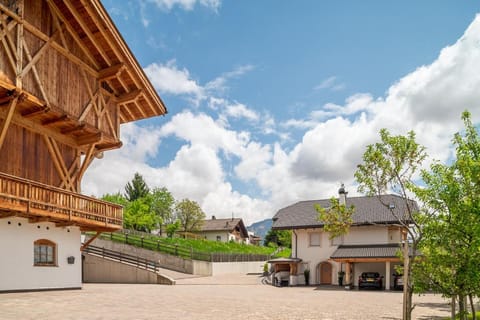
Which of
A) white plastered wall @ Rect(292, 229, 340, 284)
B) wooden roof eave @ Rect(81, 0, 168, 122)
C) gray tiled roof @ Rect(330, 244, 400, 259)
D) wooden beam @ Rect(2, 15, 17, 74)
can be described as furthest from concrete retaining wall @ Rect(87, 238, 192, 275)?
wooden beam @ Rect(2, 15, 17, 74)

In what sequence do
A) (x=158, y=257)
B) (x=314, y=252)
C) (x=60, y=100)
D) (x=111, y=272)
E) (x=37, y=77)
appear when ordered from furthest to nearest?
(x=158, y=257), (x=314, y=252), (x=111, y=272), (x=60, y=100), (x=37, y=77)

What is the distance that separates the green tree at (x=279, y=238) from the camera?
245 feet

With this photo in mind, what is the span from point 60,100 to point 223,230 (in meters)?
63.2

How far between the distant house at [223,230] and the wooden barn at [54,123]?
58388mm

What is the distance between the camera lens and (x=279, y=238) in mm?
75375

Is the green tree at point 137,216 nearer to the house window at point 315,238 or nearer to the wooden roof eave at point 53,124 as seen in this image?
the house window at point 315,238

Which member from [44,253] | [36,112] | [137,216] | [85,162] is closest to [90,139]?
[85,162]

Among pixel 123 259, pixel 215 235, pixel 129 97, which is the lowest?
pixel 215 235

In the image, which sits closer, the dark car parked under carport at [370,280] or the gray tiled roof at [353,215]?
the dark car parked under carport at [370,280]

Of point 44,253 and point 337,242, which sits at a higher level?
point 44,253

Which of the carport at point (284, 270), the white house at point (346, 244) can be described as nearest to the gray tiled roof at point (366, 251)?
the white house at point (346, 244)

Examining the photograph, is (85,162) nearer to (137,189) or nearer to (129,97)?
(129,97)

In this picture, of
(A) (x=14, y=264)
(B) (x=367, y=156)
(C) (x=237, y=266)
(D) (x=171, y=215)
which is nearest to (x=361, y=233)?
(C) (x=237, y=266)

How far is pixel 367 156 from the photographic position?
40.7 ft
